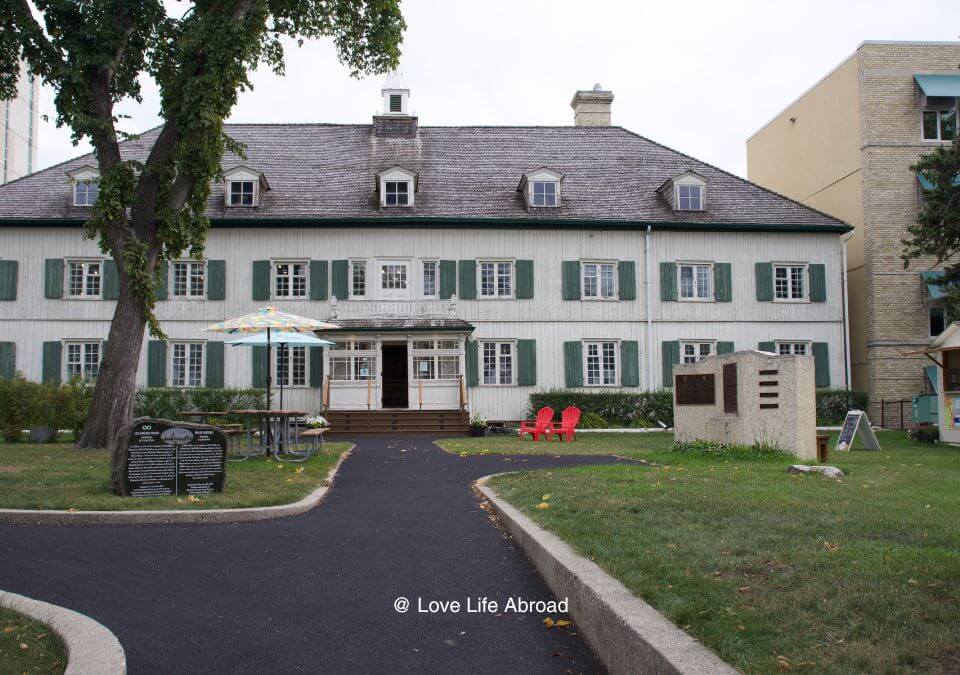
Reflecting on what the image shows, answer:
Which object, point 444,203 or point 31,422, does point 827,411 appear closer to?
point 444,203

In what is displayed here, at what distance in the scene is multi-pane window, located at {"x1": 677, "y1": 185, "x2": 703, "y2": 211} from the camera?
2927 centimetres

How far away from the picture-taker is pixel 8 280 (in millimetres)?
27531

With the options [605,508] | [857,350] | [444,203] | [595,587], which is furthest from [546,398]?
[595,587]

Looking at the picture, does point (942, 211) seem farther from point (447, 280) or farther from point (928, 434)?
point (447, 280)

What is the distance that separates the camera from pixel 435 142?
106 feet

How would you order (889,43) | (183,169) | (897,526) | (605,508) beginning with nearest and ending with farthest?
1. (897,526)
2. (605,508)
3. (183,169)
4. (889,43)

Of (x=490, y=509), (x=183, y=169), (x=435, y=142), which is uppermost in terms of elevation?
(x=435, y=142)

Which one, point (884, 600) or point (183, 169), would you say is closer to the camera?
point (884, 600)

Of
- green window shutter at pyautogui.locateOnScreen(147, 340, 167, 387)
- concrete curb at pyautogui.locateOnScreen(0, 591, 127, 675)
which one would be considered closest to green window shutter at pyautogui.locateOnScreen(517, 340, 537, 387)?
green window shutter at pyautogui.locateOnScreen(147, 340, 167, 387)

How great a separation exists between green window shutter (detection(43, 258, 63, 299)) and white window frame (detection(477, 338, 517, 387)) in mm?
13549

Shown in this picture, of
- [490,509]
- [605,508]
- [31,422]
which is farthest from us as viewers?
[31,422]

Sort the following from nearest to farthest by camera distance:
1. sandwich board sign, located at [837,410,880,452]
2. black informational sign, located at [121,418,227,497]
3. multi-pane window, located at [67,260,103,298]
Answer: black informational sign, located at [121,418,227,497] < sandwich board sign, located at [837,410,880,452] < multi-pane window, located at [67,260,103,298]

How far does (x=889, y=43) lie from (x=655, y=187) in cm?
938

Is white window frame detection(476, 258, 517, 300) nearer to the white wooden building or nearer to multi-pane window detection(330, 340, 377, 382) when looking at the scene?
the white wooden building
